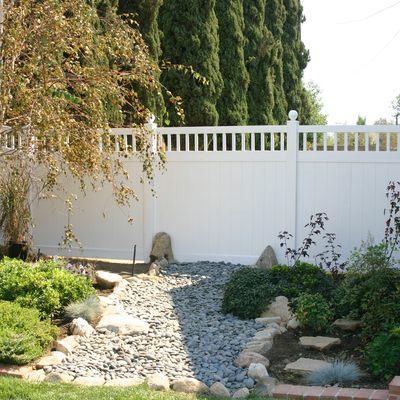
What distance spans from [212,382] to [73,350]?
128 cm

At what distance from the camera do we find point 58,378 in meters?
4.95

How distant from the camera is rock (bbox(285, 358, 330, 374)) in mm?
5004

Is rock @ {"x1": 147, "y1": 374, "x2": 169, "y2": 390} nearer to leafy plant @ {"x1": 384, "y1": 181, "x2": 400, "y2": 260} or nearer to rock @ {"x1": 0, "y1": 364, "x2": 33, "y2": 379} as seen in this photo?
rock @ {"x1": 0, "y1": 364, "x2": 33, "y2": 379}

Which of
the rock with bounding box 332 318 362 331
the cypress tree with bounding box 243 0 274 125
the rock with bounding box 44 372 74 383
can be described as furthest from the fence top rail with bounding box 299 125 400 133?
the cypress tree with bounding box 243 0 274 125

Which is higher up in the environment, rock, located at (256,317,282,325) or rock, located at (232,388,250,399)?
rock, located at (256,317,282,325)

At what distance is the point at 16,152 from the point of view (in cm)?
768

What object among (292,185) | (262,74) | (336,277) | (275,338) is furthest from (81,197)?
(262,74)

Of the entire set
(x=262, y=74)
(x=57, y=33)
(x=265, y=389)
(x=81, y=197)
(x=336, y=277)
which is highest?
(x=262, y=74)

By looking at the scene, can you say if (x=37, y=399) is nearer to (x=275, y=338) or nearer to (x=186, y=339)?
(x=186, y=339)

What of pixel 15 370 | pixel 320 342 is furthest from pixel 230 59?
pixel 15 370

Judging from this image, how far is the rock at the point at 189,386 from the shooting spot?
4715mm

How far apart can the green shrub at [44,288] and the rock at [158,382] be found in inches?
61.1

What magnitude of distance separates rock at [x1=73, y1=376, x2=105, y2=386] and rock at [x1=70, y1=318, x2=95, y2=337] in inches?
34.9

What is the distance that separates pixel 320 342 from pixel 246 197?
342cm
